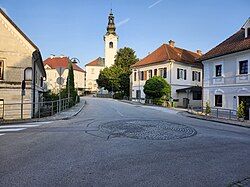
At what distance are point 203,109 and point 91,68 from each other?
8955cm

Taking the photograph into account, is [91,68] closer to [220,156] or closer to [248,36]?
[248,36]

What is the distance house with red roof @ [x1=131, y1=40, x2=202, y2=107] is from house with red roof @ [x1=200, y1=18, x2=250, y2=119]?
1229cm

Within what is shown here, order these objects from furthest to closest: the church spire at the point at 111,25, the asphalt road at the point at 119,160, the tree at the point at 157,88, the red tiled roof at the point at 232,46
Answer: the church spire at the point at 111,25 → the tree at the point at 157,88 → the red tiled roof at the point at 232,46 → the asphalt road at the point at 119,160

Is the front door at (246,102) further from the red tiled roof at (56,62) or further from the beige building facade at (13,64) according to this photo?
the red tiled roof at (56,62)

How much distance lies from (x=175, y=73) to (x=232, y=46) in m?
18.2

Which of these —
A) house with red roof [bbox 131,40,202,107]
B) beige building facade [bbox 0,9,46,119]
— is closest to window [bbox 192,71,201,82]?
house with red roof [bbox 131,40,202,107]

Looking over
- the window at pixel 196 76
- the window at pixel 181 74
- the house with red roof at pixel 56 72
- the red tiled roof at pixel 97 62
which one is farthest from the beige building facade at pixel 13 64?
the red tiled roof at pixel 97 62

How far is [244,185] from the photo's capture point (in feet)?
16.9

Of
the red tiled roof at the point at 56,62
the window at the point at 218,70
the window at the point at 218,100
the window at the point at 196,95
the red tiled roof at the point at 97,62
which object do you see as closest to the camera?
the window at the point at 218,100

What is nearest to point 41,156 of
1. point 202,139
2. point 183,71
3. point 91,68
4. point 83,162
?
point 83,162

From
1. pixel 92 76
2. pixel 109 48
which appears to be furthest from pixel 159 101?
pixel 92 76

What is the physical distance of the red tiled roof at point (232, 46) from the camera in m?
22.5

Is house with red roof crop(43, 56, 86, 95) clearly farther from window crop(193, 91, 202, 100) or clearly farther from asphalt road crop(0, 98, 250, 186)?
asphalt road crop(0, 98, 250, 186)

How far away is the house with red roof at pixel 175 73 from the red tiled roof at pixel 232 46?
483 inches
